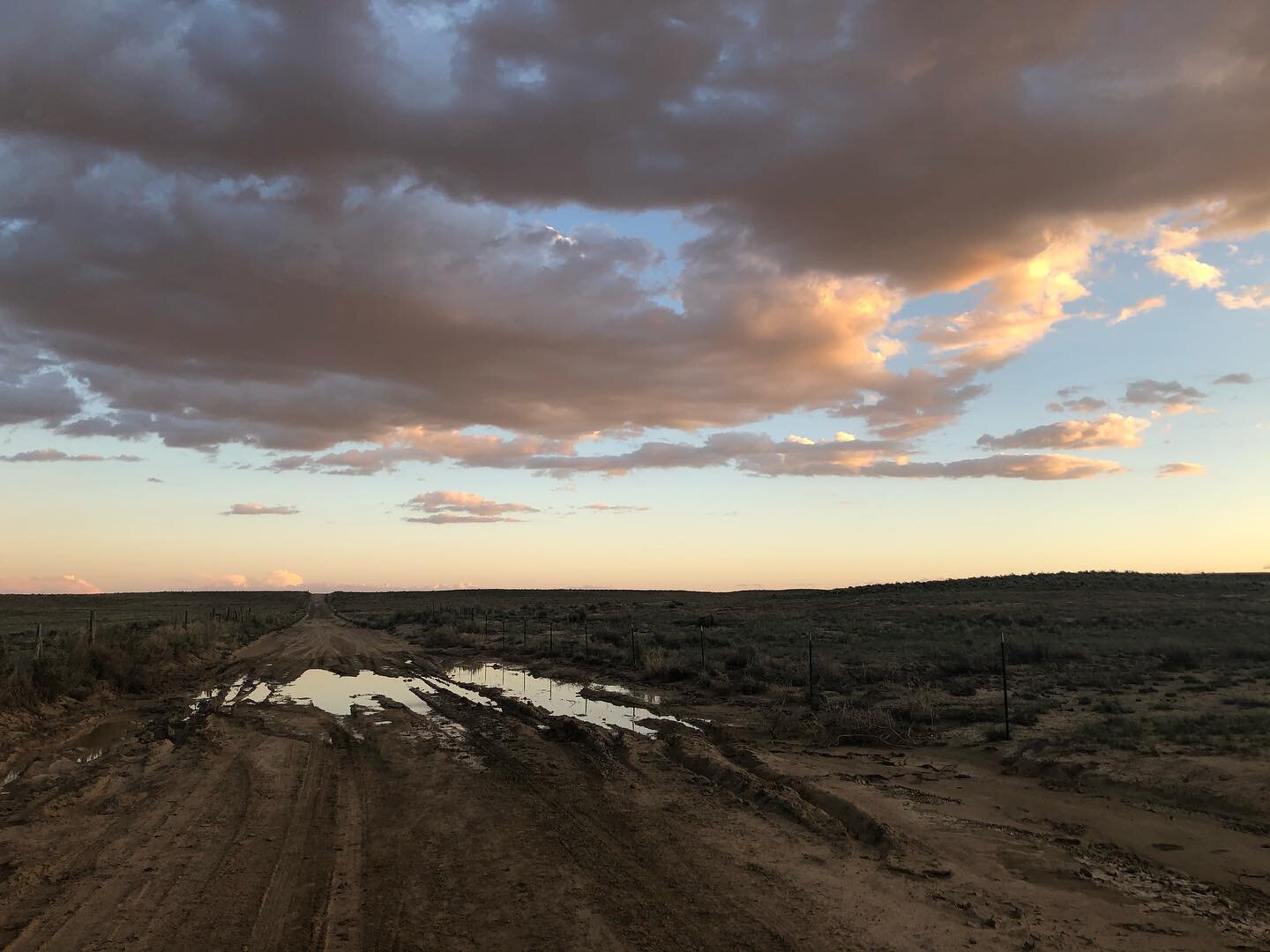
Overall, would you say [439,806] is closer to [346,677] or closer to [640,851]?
[640,851]

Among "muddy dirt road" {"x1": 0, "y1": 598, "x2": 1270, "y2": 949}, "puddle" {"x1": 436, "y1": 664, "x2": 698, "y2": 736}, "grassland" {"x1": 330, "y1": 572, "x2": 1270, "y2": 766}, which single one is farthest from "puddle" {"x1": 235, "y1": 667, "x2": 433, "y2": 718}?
"grassland" {"x1": 330, "y1": 572, "x2": 1270, "y2": 766}

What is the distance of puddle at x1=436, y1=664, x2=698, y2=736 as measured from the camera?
1667 cm

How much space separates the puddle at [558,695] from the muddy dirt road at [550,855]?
9.37 ft

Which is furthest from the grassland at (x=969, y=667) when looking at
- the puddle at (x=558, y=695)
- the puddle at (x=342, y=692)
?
the puddle at (x=342, y=692)

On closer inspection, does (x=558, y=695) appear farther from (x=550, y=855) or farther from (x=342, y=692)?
(x=550, y=855)

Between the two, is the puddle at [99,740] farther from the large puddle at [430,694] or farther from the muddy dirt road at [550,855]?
the large puddle at [430,694]

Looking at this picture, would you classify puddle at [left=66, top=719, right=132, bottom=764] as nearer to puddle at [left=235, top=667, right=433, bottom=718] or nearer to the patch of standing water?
puddle at [left=235, top=667, right=433, bottom=718]

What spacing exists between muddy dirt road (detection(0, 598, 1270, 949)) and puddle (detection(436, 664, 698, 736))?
286 centimetres

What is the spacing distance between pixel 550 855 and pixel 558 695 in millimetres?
13406

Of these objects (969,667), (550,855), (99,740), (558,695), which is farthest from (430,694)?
(969,667)

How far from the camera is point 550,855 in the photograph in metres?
7.88

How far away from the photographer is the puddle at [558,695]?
656 inches

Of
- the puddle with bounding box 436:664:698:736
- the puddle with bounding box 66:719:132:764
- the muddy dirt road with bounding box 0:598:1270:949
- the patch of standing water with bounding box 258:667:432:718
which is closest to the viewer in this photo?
the muddy dirt road with bounding box 0:598:1270:949

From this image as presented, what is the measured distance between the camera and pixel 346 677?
24.9 metres
